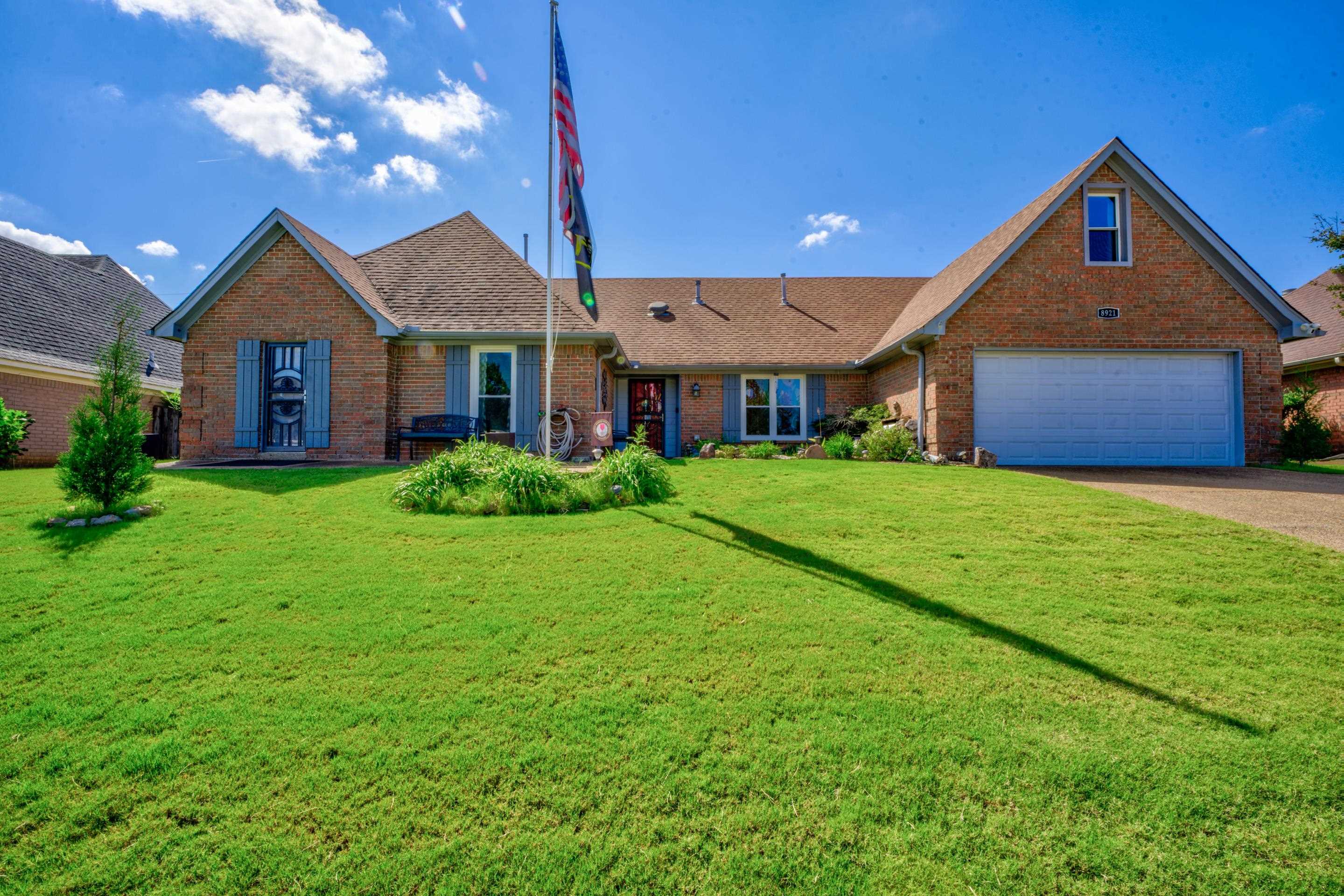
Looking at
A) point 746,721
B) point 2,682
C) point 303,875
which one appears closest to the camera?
point 303,875

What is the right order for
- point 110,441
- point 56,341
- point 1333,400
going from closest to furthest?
1. point 110,441
2. point 56,341
3. point 1333,400

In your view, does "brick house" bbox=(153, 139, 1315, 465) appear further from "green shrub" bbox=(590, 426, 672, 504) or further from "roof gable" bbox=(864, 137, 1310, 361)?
"green shrub" bbox=(590, 426, 672, 504)

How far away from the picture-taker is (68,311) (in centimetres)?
1619

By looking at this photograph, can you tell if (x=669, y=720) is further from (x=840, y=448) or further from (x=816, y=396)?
(x=816, y=396)

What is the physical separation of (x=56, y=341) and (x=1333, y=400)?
33353mm

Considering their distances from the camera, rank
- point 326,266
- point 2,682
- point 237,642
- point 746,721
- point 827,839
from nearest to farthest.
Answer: point 827,839 → point 746,721 → point 2,682 → point 237,642 → point 326,266

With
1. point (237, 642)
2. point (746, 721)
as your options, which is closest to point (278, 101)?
point (237, 642)

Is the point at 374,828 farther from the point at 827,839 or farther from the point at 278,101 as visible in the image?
the point at 278,101

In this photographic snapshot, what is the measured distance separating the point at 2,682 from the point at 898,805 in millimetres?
4394

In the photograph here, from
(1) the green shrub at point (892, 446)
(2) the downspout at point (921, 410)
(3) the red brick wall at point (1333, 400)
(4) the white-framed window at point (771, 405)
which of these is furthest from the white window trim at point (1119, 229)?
(3) the red brick wall at point (1333, 400)

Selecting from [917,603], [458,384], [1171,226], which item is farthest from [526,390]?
[1171,226]

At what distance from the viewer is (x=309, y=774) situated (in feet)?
7.66

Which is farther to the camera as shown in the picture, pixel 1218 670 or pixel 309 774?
pixel 1218 670

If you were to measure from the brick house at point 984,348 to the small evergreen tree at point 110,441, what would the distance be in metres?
4.92
